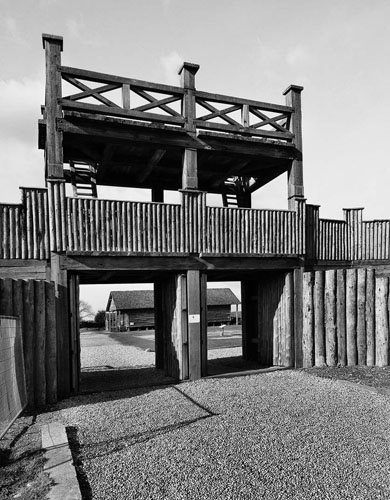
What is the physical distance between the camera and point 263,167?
14.0m

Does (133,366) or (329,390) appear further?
(133,366)

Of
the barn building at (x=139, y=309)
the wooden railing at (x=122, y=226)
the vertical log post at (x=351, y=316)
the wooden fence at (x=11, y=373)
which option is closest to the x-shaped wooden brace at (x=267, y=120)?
the wooden railing at (x=122, y=226)

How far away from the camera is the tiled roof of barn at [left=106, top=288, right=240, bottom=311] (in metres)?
41.4

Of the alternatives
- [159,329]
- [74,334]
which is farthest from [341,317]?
[74,334]

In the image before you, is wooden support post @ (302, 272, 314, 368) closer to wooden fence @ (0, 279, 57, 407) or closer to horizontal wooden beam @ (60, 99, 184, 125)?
horizontal wooden beam @ (60, 99, 184, 125)

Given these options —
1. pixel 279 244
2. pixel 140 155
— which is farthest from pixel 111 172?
pixel 279 244

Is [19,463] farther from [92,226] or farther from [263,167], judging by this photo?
[263,167]

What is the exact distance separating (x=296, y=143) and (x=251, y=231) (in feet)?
10.9

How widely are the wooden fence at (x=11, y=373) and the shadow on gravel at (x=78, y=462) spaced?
0.99m

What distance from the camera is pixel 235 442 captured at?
613 cm

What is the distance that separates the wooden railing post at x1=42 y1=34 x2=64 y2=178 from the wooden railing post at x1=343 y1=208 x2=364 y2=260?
31.9ft

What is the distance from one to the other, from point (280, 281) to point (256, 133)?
4804 millimetres

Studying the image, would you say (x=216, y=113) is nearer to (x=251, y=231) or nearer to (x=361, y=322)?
(x=251, y=231)

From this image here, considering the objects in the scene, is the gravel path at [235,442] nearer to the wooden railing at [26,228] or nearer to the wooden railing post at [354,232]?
the wooden railing at [26,228]
